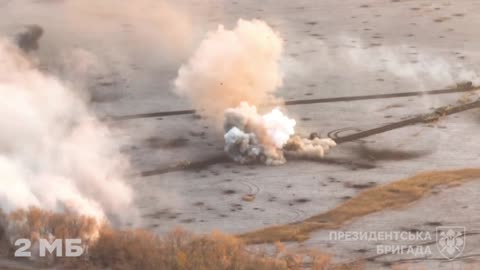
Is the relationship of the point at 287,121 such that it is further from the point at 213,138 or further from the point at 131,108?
the point at 131,108

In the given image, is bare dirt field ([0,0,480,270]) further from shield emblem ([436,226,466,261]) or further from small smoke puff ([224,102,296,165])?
small smoke puff ([224,102,296,165])

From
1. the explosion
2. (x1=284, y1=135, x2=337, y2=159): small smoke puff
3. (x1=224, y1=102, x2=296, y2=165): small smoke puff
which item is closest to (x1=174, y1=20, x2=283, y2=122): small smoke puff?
the explosion

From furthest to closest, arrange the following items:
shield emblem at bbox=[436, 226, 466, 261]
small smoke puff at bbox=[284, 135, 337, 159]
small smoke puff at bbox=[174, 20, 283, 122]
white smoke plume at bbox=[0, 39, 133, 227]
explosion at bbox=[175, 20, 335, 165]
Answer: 1. small smoke puff at bbox=[174, 20, 283, 122]
2. small smoke puff at bbox=[284, 135, 337, 159]
3. explosion at bbox=[175, 20, 335, 165]
4. white smoke plume at bbox=[0, 39, 133, 227]
5. shield emblem at bbox=[436, 226, 466, 261]

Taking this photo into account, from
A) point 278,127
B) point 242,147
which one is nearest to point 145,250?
point 242,147

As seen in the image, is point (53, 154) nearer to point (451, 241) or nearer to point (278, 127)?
point (278, 127)
